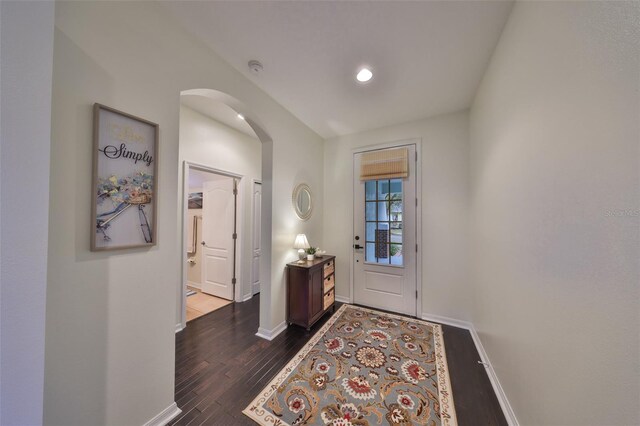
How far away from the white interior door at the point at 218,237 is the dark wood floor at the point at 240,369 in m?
0.77

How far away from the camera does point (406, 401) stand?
1.57m

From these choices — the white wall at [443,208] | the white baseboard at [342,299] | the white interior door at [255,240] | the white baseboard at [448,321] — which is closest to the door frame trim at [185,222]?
the white interior door at [255,240]

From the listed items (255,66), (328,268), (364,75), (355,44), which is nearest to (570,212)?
(355,44)

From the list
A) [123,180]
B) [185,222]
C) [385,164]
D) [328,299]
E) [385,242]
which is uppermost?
[385,164]

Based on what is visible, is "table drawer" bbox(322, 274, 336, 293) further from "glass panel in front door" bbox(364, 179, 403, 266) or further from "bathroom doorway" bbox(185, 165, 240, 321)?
"bathroom doorway" bbox(185, 165, 240, 321)

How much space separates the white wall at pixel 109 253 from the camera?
997mm

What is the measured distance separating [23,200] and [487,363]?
3.11 metres

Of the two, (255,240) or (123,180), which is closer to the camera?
(123,180)

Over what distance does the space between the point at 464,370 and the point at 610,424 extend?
1.45 meters

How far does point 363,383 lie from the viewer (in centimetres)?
172

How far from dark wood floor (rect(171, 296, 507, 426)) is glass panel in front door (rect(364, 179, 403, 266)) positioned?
112 centimetres

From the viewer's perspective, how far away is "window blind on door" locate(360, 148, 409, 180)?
293 cm

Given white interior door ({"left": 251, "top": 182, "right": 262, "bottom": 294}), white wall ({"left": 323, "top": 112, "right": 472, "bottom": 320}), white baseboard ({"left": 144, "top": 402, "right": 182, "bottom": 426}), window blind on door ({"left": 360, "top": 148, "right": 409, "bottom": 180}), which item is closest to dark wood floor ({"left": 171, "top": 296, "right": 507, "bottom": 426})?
white baseboard ({"left": 144, "top": 402, "right": 182, "bottom": 426})

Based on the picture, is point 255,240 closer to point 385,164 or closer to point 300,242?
Answer: point 300,242
